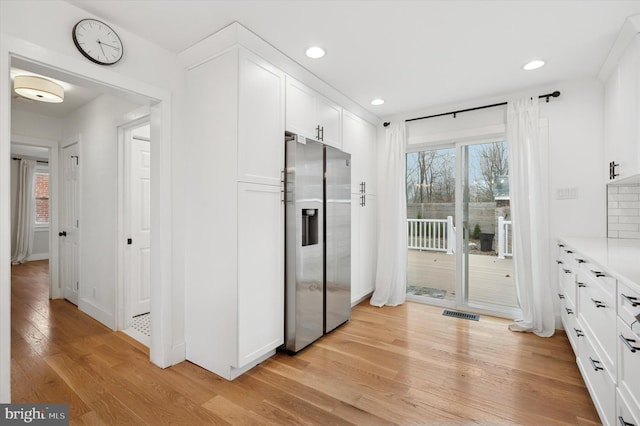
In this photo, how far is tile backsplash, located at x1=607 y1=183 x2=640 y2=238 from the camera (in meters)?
2.65

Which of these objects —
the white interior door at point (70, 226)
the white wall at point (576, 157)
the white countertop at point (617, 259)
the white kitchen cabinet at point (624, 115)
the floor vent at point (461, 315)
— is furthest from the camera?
the white interior door at point (70, 226)

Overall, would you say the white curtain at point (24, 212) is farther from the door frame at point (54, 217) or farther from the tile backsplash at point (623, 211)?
the tile backsplash at point (623, 211)

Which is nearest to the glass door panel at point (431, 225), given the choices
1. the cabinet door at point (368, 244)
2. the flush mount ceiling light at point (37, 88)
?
the cabinet door at point (368, 244)

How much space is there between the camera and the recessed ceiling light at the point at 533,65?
2512mm

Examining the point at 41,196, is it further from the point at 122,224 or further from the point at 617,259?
the point at 617,259

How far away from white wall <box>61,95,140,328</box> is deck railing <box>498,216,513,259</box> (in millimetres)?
4137

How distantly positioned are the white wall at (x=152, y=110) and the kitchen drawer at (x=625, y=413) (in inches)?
107

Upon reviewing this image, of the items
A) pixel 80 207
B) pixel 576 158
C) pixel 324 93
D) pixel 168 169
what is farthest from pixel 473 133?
pixel 80 207

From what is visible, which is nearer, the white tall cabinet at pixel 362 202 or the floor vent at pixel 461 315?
the floor vent at pixel 461 315

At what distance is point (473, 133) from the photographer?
3443 millimetres

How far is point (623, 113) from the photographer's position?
2264 millimetres

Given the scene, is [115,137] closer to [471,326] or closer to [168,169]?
[168,169]

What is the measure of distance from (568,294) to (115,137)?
4.50 metres

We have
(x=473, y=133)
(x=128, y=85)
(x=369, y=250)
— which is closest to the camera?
(x=128, y=85)
